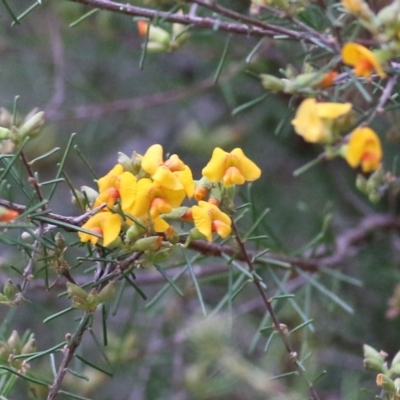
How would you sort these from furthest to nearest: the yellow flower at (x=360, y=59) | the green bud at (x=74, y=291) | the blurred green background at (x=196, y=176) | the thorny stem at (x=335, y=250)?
the blurred green background at (x=196, y=176) → the thorny stem at (x=335, y=250) → the green bud at (x=74, y=291) → the yellow flower at (x=360, y=59)

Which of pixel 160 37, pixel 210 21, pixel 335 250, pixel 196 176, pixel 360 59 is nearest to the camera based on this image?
pixel 360 59

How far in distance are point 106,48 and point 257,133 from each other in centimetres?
42

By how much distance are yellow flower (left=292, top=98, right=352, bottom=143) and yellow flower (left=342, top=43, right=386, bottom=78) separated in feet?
0.09

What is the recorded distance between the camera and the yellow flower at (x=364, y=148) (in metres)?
0.48

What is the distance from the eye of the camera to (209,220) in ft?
1.95

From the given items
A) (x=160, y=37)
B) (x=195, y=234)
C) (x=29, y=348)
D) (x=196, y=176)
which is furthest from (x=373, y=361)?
(x=196, y=176)

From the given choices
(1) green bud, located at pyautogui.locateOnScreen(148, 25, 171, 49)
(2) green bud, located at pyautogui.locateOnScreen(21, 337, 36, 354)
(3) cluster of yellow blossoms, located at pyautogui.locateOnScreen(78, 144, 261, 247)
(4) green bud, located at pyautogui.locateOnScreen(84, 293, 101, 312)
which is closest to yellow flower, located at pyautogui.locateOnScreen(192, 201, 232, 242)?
(3) cluster of yellow blossoms, located at pyautogui.locateOnScreen(78, 144, 261, 247)

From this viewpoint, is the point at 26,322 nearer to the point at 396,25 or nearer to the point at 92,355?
the point at 92,355

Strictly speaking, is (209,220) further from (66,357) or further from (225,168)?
(66,357)

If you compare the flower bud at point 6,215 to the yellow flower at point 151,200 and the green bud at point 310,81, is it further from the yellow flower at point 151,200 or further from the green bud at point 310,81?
the green bud at point 310,81

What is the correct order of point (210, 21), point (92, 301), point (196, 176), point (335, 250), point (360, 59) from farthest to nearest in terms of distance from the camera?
point (196, 176)
point (335, 250)
point (210, 21)
point (92, 301)
point (360, 59)

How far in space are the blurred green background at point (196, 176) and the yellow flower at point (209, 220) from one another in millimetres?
416

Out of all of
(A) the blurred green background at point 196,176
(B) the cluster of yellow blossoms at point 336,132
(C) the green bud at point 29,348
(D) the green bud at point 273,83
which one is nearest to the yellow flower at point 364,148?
(B) the cluster of yellow blossoms at point 336,132

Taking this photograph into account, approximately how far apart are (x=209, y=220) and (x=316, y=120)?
0.15m
